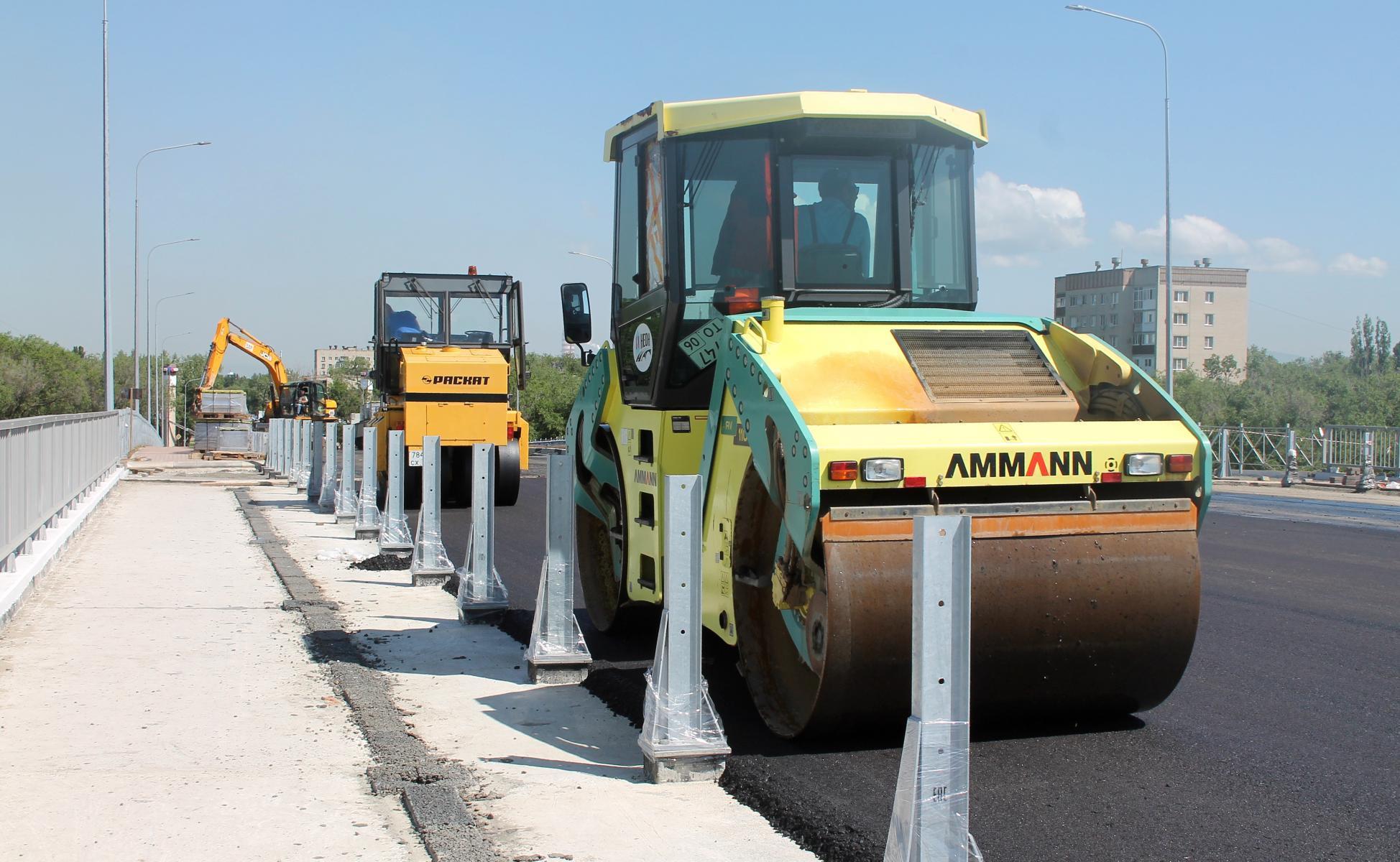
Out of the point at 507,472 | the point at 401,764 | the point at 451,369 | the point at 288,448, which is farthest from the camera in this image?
the point at 288,448

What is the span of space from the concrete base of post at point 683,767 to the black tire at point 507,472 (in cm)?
1452

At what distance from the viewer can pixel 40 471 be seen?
12719 millimetres

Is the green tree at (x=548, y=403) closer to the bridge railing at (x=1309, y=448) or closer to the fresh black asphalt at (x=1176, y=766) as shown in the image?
the bridge railing at (x=1309, y=448)

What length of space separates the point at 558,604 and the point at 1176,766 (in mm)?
3300

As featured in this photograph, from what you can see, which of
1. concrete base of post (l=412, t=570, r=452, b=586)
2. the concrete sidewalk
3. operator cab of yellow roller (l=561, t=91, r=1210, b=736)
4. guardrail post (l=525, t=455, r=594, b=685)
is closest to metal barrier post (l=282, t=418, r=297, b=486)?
concrete base of post (l=412, t=570, r=452, b=586)

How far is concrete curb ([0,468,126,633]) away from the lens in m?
9.37

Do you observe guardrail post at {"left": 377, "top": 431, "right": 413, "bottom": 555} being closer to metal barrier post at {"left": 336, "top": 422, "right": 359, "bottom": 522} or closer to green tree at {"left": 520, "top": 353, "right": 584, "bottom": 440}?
metal barrier post at {"left": 336, "top": 422, "right": 359, "bottom": 522}

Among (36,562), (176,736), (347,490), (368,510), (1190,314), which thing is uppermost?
(1190,314)

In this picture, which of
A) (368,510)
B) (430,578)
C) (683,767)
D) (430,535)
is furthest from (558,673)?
(368,510)

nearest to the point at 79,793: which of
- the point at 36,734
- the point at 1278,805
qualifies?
the point at 36,734

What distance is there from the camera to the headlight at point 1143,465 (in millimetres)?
5445

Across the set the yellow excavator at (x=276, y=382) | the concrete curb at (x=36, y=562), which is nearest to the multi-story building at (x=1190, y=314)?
the yellow excavator at (x=276, y=382)

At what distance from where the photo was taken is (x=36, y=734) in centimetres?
612

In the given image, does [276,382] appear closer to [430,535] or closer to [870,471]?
[430,535]
